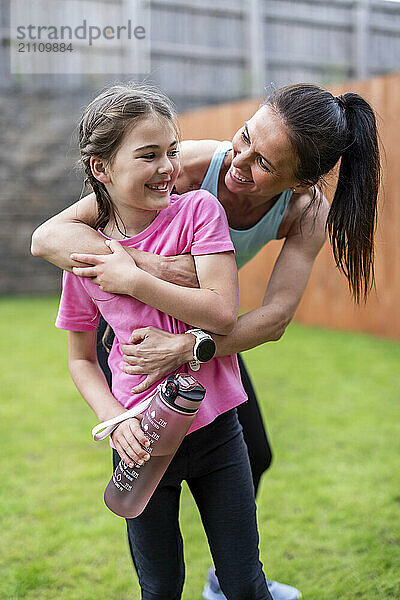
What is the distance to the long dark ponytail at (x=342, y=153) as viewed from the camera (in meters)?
1.55

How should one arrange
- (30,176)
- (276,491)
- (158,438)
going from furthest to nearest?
(30,176) → (276,491) → (158,438)

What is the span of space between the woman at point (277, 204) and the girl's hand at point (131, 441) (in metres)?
0.08

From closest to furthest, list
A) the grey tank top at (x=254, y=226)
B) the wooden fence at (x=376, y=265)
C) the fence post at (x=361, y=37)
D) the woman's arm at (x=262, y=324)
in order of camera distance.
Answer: the woman's arm at (x=262, y=324)
the grey tank top at (x=254, y=226)
the wooden fence at (x=376, y=265)
the fence post at (x=361, y=37)

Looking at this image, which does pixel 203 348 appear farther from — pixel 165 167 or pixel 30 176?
pixel 30 176

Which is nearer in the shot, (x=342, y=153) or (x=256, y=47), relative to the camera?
(x=342, y=153)

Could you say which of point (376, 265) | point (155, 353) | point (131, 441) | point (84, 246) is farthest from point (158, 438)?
point (376, 265)

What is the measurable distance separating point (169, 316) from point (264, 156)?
395 mm

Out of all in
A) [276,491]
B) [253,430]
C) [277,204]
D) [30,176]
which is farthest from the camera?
[30,176]

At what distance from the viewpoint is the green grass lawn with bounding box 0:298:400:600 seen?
2447 mm

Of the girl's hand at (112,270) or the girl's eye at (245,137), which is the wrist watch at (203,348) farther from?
the girl's eye at (245,137)

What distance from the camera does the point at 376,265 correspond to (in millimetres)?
6055

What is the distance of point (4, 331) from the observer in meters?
6.75

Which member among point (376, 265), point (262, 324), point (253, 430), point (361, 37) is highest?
point (361, 37)

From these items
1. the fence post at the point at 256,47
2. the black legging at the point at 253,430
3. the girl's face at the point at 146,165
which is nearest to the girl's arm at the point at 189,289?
the girl's face at the point at 146,165
